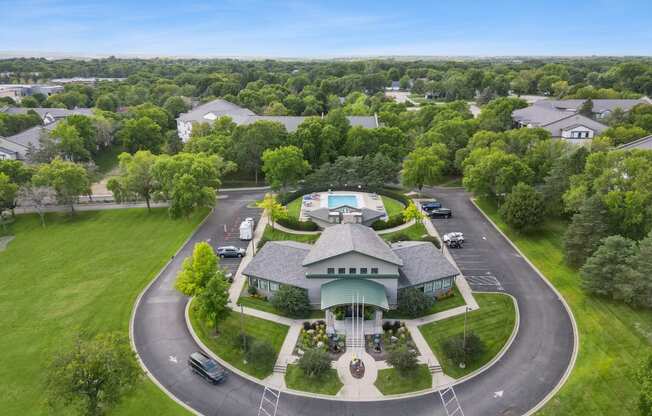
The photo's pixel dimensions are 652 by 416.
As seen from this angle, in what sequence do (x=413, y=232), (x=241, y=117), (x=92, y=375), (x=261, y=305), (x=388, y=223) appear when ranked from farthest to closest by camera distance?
(x=241, y=117), (x=388, y=223), (x=413, y=232), (x=261, y=305), (x=92, y=375)

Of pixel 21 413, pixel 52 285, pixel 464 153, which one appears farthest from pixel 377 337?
pixel 464 153

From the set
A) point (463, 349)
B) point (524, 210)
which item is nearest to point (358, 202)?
point (524, 210)

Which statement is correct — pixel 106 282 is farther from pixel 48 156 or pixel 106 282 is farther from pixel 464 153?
pixel 464 153

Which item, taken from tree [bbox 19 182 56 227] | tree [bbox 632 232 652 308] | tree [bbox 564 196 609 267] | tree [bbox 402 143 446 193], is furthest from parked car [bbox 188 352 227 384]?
tree [bbox 402 143 446 193]

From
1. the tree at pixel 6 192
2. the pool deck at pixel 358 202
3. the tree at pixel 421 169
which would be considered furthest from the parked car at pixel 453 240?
the tree at pixel 6 192

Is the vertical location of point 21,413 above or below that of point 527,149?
below

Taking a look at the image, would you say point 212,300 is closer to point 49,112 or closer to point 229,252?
point 229,252
